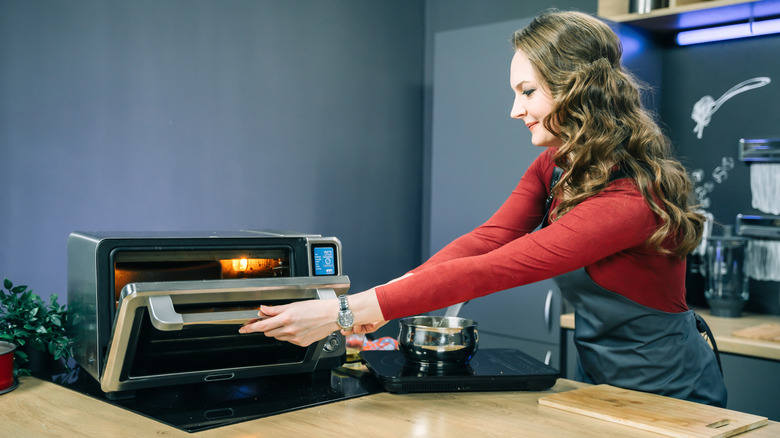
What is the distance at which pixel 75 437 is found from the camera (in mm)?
1082

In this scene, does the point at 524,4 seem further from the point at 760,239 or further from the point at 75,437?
the point at 75,437

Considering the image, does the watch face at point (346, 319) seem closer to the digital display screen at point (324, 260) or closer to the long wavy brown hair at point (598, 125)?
the digital display screen at point (324, 260)

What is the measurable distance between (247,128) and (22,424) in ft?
6.27

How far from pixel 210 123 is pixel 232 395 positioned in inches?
65.6

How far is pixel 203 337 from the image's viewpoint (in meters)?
1.34

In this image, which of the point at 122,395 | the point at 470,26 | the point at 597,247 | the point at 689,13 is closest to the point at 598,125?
the point at 597,247

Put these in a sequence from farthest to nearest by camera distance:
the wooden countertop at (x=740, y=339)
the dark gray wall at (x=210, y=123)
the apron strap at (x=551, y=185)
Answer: the dark gray wall at (x=210, y=123) → the wooden countertop at (x=740, y=339) → the apron strap at (x=551, y=185)

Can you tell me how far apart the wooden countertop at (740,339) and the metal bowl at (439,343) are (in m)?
1.23

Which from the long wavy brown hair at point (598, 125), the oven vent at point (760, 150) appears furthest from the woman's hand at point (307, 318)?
the oven vent at point (760, 150)

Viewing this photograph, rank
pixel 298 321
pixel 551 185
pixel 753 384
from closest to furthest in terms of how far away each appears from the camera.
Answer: pixel 298 321 → pixel 551 185 → pixel 753 384

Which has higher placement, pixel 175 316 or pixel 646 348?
pixel 175 316

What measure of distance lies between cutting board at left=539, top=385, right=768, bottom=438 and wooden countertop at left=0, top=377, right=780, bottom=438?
15 millimetres

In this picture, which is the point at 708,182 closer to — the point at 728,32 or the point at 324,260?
the point at 728,32

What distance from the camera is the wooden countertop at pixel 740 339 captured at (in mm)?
2203
